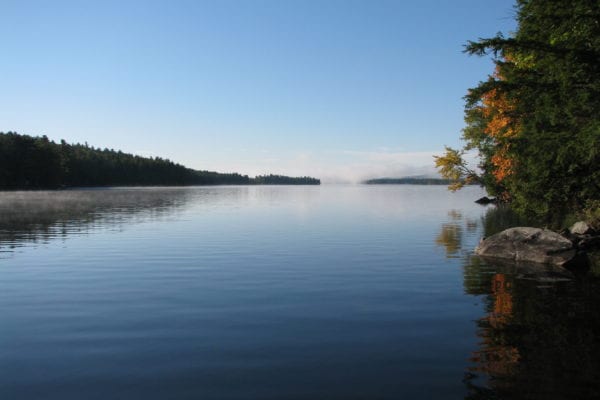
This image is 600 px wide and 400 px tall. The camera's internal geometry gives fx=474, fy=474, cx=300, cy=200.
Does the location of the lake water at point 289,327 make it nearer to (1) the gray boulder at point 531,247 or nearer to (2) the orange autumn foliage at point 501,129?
(1) the gray boulder at point 531,247

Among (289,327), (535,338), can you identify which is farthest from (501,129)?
(289,327)

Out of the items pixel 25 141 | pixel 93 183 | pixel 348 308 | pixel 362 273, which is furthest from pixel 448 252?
pixel 93 183

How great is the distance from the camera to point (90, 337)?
1074 cm

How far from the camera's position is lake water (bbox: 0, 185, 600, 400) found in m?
8.13

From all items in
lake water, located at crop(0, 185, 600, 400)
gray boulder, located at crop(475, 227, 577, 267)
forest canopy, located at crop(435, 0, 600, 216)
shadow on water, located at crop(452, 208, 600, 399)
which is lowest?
lake water, located at crop(0, 185, 600, 400)

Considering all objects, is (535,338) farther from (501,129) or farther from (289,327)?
(501,129)

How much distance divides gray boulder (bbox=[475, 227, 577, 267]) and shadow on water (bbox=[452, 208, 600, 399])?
284 centimetres

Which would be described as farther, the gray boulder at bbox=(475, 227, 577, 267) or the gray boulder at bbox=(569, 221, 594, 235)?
the gray boulder at bbox=(569, 221, 594, 235)

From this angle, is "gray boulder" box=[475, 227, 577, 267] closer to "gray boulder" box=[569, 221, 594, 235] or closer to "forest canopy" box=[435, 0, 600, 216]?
"forest canopy" box=[435, 0, 600, 216]

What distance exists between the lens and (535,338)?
10367 millimetres

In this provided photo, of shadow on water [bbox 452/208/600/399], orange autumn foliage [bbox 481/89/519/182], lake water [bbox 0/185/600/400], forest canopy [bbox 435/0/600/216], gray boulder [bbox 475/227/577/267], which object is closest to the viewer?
shadow on water [bbox 452/208/600/399]

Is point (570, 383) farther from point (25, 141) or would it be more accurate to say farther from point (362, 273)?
point (25, 141)

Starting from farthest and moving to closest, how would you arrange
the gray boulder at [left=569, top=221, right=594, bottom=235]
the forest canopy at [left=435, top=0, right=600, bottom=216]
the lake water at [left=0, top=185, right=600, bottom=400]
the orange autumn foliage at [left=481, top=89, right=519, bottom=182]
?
the orange autumn foliage at [left=481, top=89, right=519, bottom=182] → the gray boulder at [left=569, top=221, right=594, bottom=235] → the forest canopy at [left=435, top=0, right=600, bottom=216] → the lake water at [left=0, top=185, right=600, bottom=400]

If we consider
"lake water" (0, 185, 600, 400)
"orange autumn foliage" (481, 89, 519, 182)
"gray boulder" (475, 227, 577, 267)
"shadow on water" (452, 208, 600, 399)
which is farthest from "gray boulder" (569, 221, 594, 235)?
"shadow on water" (452, 208, 600, 399)
